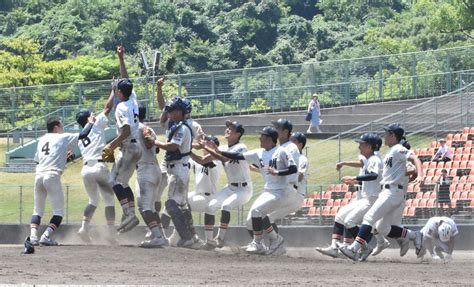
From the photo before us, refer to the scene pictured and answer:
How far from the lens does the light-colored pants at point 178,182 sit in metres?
21.1

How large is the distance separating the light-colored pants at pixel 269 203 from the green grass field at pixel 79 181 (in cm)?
607

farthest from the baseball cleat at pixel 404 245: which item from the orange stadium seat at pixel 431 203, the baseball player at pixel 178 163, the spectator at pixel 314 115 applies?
the spectator at pixel 314 115

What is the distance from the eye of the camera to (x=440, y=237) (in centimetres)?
2202

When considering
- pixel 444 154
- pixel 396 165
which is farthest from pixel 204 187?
pixel 444 154

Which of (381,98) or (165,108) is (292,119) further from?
(165,108)

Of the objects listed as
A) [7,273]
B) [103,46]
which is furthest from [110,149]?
[103,46]

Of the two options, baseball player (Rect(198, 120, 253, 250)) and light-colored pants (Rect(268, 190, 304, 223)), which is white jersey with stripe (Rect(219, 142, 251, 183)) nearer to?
baseball player (Rect(198, 120, 253, 250))

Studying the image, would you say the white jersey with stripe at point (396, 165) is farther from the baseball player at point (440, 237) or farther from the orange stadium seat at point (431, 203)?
the orange stadium seat at point (431, 203)

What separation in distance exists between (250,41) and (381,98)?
136 ft

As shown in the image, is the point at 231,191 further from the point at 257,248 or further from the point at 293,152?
the point at 293,152

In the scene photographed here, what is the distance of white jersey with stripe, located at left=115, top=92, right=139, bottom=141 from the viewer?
20.7 m

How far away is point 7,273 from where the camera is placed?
17250mm

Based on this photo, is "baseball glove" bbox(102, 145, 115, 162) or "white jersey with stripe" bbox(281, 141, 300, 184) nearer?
"baseball glove" bbox(102, 145, 115, 162)

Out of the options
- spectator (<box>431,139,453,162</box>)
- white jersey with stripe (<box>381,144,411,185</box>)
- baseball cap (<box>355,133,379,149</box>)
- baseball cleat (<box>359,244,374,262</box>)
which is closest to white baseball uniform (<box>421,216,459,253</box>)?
baseball cleat (<box>359,244,374,262</box>)
